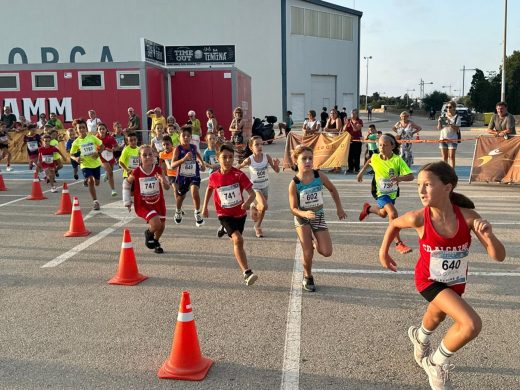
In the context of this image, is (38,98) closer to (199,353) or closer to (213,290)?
(213,290)

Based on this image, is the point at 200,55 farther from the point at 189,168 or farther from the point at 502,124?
the point at 189,168

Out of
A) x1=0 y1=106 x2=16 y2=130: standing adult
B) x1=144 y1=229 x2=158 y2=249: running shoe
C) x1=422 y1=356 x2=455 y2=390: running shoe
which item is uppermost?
x1=0 y1=106 x2=16 y2=130: standing adult

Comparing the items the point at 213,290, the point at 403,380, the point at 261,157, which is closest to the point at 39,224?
the point at 261,157

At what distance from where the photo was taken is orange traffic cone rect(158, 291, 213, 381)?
3906mm

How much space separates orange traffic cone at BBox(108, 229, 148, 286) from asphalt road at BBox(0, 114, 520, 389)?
19cm

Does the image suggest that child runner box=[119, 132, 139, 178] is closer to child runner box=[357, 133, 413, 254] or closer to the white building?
child runner box=[357, 133, 413, 254]

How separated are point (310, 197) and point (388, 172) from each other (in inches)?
77.0

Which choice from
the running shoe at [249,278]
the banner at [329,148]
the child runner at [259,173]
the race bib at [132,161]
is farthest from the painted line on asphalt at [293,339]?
the banner at [329,148]

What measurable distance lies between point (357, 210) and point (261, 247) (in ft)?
11.2

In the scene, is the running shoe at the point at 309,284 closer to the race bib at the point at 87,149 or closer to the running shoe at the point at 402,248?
the running shoe at the point at 402,248

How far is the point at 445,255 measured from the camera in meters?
3.60

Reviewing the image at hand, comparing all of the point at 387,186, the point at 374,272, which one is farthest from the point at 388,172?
the point at 374,272

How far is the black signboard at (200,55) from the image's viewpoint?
25.8 m

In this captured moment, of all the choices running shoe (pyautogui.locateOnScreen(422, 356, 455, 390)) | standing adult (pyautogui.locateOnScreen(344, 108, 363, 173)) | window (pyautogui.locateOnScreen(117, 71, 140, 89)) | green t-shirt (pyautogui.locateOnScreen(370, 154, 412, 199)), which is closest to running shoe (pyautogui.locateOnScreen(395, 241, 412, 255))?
green t-shirt (pyautogui.locateOnScreen(370, 154, 412, 199))
